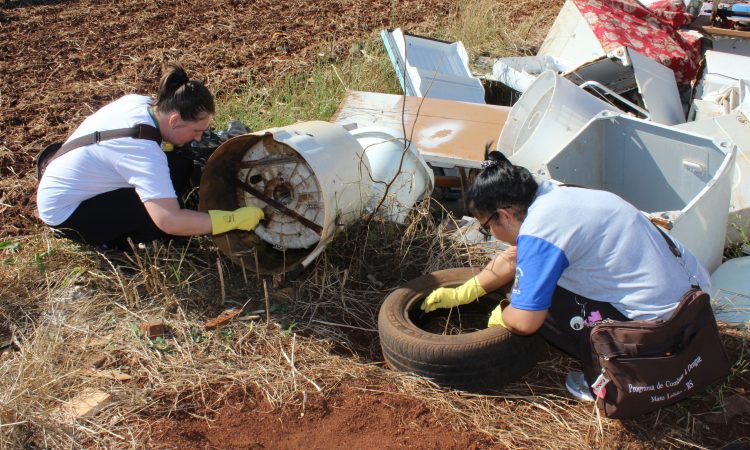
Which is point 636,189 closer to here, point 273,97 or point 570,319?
point 570,319

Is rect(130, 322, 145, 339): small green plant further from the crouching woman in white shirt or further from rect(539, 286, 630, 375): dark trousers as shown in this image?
rect(539, 286, 630, 375): dark trousers

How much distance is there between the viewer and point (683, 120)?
17.7ft

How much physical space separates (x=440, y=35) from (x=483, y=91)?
258 cm

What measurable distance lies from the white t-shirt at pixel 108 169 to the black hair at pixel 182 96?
16 centimetres

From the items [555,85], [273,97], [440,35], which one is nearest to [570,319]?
[555,85]

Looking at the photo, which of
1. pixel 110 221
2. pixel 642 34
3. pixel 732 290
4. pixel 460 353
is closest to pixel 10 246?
pixel 110 221

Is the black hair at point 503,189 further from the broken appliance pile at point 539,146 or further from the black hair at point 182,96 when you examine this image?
the black hair at point 182,96

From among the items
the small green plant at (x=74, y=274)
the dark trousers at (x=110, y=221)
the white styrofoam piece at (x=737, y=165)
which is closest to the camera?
the dark trousers at (x=110, y=221)

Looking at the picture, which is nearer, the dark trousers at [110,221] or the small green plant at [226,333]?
the small green plant at [226,333]

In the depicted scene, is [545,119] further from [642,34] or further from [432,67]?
[642,34]

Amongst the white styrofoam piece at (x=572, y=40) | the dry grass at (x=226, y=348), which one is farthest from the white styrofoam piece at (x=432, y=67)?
the dry grass at (x=226, y=348)

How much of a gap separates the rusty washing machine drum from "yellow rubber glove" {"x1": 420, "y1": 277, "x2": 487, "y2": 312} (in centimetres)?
66

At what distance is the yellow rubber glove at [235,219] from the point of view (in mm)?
3631

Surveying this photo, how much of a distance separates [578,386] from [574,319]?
0.40 m
